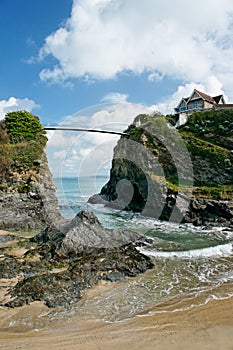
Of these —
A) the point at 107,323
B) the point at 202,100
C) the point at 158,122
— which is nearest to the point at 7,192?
the point at 107,323

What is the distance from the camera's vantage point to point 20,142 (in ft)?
89.2

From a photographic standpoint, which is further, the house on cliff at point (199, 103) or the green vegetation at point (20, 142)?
the house on cliff at point (199, 103)

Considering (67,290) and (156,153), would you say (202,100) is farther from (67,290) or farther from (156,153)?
(67,290)

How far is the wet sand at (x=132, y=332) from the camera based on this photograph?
7.50 metres

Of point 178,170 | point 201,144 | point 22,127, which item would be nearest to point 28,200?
point 22,127

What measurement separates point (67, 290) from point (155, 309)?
386cm

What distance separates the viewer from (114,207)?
41.9 meters

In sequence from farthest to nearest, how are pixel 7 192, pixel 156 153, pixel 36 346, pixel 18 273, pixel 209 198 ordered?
pixel 156 153, pixel 209 198, pixel 7 192, pixel 18 273, pixel 36 346

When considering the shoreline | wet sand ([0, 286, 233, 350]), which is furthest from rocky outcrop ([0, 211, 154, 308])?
the shoreline

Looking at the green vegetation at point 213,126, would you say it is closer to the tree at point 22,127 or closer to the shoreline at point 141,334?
the tree at point 22,127

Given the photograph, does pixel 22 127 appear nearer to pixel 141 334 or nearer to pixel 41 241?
pixel 41 241

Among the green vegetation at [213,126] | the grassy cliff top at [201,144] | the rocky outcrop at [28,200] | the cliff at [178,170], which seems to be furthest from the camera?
the green vegetation at [213,126]

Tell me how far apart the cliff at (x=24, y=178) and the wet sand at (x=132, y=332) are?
14457 mm

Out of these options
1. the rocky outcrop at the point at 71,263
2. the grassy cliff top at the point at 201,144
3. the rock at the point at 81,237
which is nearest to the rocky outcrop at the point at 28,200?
the rocky outcrop at the point at 71,263
